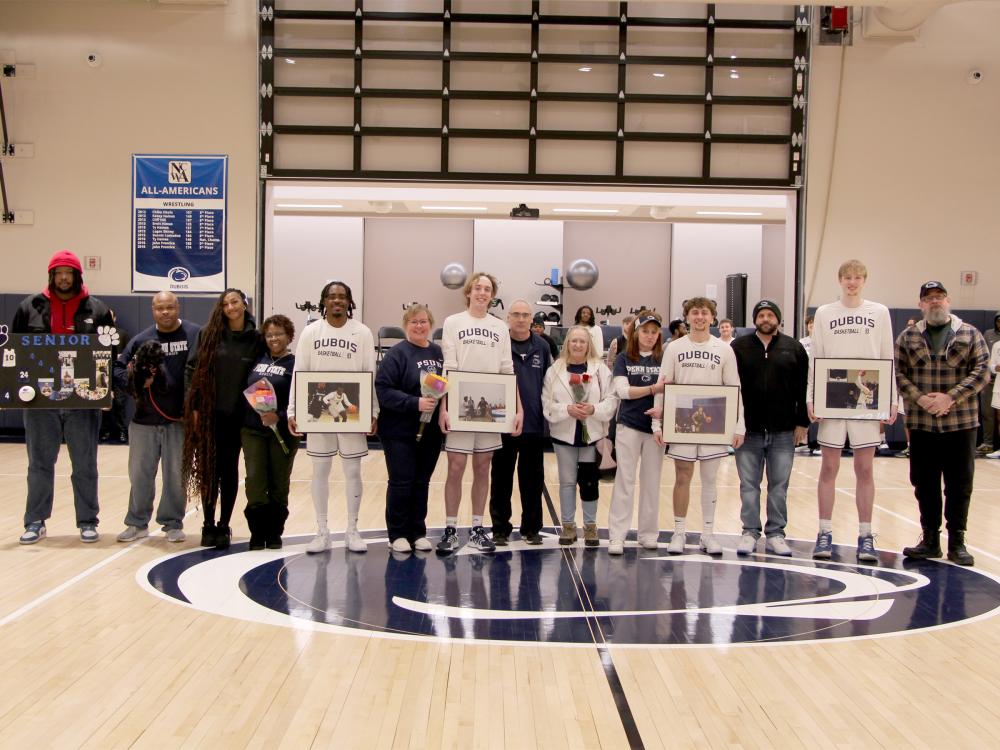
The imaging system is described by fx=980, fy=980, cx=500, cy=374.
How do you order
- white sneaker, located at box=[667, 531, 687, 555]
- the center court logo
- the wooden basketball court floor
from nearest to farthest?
1. the wooden basketball court floor
2. the center court logo
3. white sneaker, located at box=[667, 531, 687, 555]

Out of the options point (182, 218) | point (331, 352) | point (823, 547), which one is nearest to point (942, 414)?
point (823, 547)

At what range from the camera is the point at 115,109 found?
11312 mm

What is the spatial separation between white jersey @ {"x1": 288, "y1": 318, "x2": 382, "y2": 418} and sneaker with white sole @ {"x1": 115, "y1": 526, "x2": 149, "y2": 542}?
1.38 metres

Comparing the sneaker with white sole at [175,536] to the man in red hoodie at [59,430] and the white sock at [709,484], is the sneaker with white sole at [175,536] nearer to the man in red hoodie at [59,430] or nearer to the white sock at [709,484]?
the man in red hoodie at [59,430]

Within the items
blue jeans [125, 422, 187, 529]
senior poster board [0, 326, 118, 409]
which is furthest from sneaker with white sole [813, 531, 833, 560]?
senior poster board [0, 326, 118, 409]

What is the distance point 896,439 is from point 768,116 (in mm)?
4166

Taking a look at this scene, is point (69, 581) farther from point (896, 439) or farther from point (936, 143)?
point (936, 143)

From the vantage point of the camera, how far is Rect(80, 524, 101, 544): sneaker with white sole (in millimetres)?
6066

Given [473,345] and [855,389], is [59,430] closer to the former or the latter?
[473,345]

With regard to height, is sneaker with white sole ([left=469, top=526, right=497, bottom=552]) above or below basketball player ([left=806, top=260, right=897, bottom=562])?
below

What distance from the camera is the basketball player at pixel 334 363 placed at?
5820mm

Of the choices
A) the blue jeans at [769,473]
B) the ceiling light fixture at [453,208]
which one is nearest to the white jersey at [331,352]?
the blue jeans at [769,473]

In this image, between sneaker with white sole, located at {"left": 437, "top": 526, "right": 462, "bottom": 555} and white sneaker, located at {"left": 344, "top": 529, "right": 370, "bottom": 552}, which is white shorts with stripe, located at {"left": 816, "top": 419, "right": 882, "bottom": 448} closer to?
sneaker with white sole, located at {"left": 437, "top": 526, "right": 462, "bottom": 555}

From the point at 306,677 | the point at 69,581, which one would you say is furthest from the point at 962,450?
the point at 69,581
